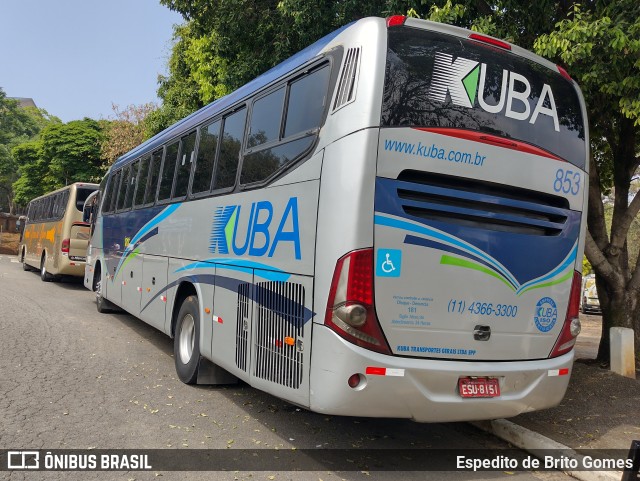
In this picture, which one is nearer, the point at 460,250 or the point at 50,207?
the point at 460,250

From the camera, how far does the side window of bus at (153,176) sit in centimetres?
840

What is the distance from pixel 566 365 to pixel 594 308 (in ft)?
69.1

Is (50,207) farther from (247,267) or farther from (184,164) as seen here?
(247,267)

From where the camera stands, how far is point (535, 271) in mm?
4574

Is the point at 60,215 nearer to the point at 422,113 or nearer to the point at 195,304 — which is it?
the point at 195,304

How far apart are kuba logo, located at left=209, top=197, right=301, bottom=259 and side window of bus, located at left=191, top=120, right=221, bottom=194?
705 millimetres

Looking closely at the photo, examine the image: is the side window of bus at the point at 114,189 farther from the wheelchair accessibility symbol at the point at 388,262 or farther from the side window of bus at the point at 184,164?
the wheelchair accessibility symbol at the point at 388,262

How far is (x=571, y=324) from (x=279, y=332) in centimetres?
258

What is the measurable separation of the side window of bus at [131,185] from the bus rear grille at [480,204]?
6.74 m

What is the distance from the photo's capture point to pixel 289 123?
4.80 m

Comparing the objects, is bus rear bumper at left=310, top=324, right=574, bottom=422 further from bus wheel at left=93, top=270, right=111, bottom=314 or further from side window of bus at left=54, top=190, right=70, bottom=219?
side window of bus at left=54, top=190, right=70, bottom=219

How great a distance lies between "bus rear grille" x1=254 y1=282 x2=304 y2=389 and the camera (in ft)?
14.0

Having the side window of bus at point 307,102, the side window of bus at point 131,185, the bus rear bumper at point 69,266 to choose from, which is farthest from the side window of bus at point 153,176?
the bus rear bumper at point 69,266

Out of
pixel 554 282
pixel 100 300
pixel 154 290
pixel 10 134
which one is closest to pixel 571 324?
pixel 554 282
